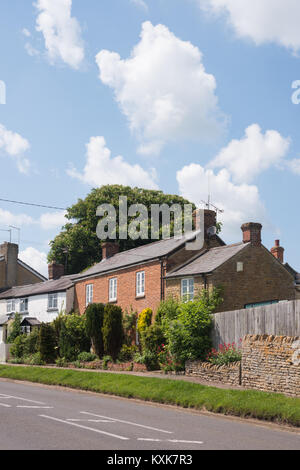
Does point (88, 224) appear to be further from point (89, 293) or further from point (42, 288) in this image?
point (89, 293)

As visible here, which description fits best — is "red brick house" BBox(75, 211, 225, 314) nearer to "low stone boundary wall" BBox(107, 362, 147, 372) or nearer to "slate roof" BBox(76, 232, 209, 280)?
"slate roof" BBox(76, 232, 209, 280)

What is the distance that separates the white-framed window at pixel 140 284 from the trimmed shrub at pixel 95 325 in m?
2.77

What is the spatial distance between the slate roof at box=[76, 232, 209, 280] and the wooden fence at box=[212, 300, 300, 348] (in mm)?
9310

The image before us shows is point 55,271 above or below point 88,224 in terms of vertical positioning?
below

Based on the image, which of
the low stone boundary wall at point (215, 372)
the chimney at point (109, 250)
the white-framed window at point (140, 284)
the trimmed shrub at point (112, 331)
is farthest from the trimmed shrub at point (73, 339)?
the low stone boundary wall at point (215, 372)

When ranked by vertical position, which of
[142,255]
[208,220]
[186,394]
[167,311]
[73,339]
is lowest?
[186,394]

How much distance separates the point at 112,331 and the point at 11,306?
74.2ft

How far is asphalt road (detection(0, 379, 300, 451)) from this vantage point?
9584 millimetres

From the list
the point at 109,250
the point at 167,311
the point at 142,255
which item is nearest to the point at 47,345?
the point at 142,255

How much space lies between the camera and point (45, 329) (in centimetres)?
3447

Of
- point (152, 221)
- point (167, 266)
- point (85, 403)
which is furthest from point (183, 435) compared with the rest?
point (152, 221)

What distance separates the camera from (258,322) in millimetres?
20125

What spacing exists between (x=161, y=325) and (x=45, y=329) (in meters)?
9.72
